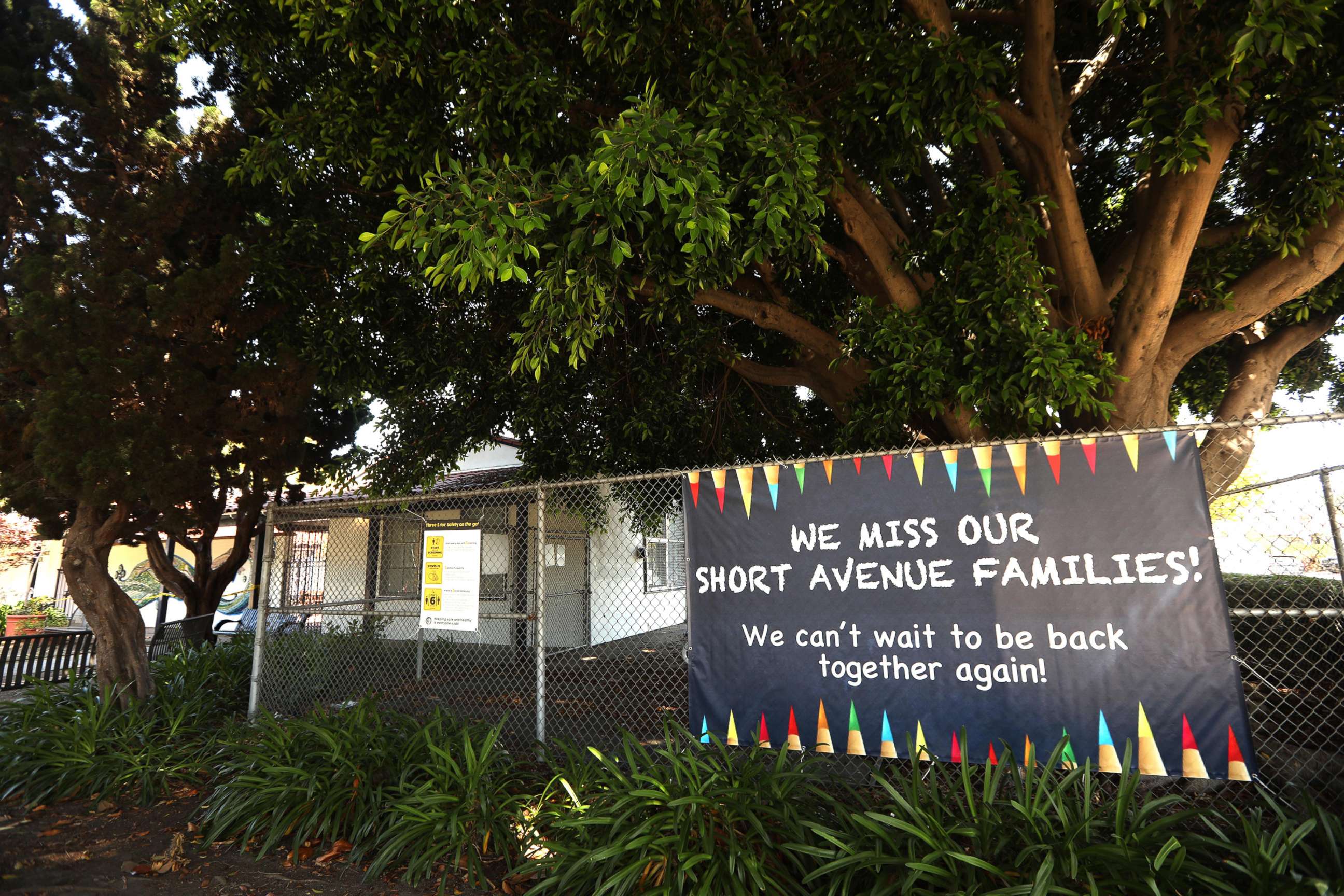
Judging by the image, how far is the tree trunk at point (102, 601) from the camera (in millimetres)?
6652

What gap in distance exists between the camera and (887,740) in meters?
3.68

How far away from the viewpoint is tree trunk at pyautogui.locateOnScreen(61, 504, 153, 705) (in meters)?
6.65

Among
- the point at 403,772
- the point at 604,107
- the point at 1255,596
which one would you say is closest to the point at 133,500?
the point at 403,772

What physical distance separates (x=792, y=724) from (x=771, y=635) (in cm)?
49

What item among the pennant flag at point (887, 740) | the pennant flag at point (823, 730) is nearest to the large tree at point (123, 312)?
the pennant flag at point (823, 730)

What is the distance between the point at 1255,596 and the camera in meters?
9.48

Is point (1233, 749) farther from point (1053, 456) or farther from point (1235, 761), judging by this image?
point (1053, 456)

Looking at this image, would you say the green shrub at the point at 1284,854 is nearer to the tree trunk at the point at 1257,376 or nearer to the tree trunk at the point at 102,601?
the tree trunk at the point at 1257,376

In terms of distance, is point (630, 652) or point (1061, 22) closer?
point (1061, 22)

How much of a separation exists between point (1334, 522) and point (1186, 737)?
1.36 meters

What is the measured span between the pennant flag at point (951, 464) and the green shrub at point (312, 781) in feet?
12.5

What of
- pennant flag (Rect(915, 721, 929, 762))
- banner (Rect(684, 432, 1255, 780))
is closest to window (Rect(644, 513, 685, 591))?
banner (Rect(684, 432, 1255, 780))

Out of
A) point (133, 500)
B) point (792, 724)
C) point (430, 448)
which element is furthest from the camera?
point (430, 448)

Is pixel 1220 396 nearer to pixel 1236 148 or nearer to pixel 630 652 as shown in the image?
pixel 1236 148
